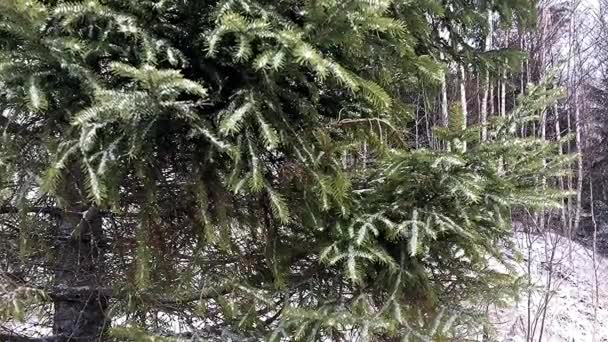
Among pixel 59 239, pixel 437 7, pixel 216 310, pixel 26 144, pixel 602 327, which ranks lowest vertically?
pixel 602 327

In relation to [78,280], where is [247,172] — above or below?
above

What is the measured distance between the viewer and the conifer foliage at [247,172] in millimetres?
1778

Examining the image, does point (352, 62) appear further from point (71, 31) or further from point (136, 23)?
point (71, 31)

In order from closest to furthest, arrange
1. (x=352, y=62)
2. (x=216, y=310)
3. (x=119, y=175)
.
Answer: (x=119, y=175), (x=352, y=62), (x=216, y=310)

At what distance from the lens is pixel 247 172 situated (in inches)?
78.1

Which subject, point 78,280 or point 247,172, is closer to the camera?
point 247,172

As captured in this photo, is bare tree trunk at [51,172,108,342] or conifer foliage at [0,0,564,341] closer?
conifer foliage at [0,0,564,341]

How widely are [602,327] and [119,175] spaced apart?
8.19 metres

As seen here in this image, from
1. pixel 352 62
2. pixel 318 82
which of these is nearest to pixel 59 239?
pixel 318 82

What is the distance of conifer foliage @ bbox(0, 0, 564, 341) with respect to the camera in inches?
70.0

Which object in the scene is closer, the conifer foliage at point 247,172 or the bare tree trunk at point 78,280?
the conifer foliage at point 247,172

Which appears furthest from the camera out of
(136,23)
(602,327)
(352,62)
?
(602,327)

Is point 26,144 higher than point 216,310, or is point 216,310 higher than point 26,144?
point 26,144

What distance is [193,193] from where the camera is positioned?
7.39ft
